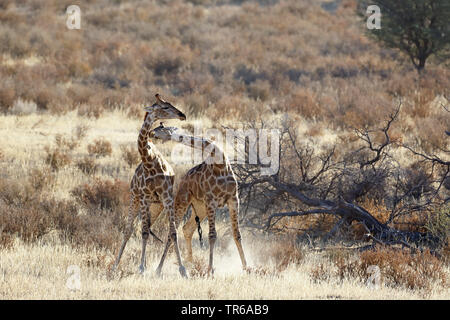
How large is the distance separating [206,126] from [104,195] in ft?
18.4

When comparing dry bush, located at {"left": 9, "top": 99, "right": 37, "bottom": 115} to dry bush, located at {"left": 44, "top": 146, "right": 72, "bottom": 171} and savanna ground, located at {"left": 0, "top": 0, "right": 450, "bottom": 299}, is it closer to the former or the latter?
savanna ground, located at {"left": 0, "top": 0, "right": 450, "bottom": 299}

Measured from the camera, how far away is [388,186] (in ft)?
34.0

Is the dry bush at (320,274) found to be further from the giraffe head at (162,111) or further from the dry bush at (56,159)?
the dry bush at (56,159)

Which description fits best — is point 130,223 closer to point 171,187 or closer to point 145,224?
point 145,224

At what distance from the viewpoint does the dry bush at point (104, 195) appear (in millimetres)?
10633

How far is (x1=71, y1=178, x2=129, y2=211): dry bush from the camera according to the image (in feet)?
34.9

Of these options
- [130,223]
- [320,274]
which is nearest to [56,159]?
[130,223]

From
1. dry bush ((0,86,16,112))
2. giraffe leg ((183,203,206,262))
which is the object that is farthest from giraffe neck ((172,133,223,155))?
dry bush ((0,86,16,112))

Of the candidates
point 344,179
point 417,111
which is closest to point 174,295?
point 344,179

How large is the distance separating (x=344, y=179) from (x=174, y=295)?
16.3ft

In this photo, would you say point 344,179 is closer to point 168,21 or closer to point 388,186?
point 388,186

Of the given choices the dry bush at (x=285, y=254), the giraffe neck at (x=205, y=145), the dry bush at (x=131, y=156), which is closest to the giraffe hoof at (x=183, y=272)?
the giraffe neck at (x=205, y=145)

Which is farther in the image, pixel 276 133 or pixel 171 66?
pixel 171 66

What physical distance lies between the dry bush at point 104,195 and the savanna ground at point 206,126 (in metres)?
0.03
